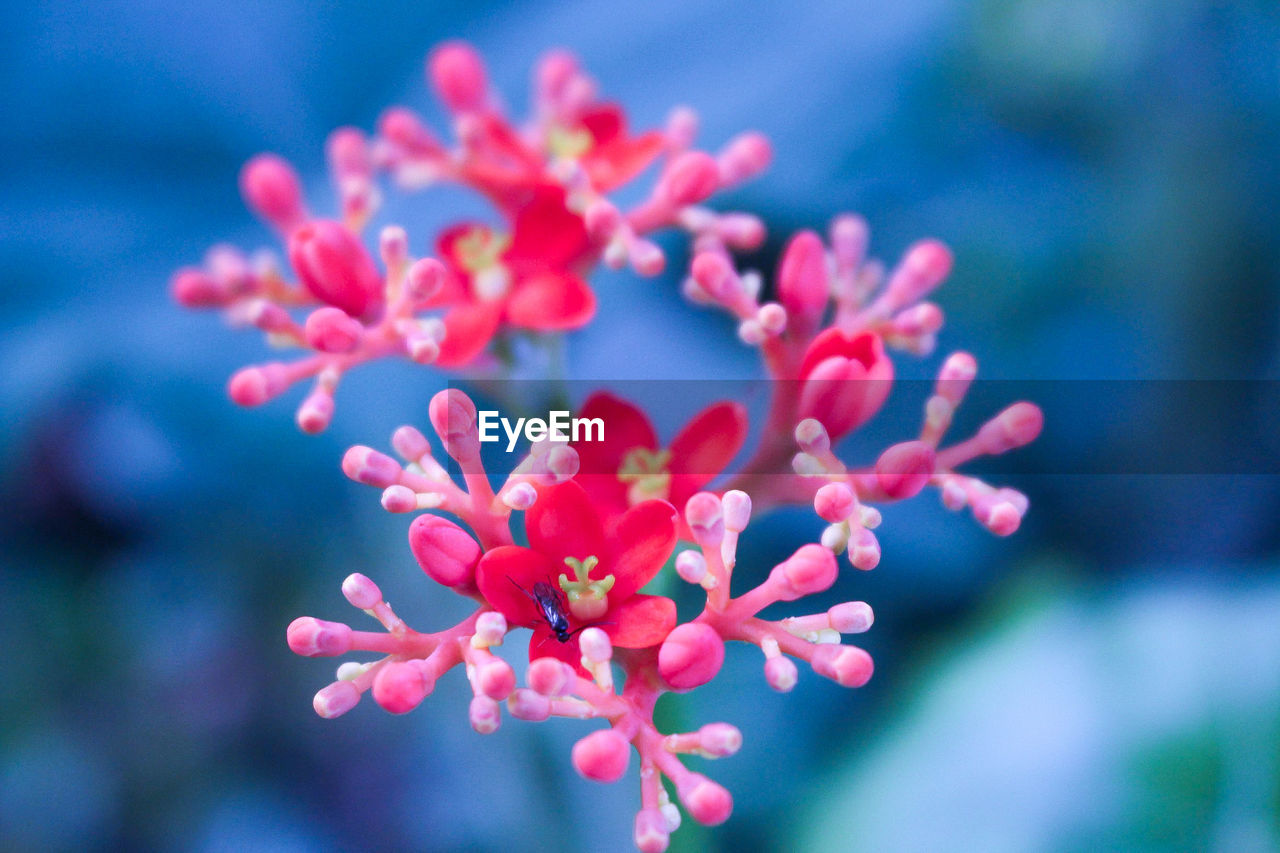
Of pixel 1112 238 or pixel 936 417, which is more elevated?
pixel 1112 238

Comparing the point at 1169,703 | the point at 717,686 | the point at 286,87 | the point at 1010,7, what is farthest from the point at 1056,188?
the point at 286,87

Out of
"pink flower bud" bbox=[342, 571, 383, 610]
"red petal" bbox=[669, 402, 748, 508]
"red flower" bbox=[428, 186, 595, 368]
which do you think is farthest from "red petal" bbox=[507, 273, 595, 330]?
"pink flower bud" bbox=[342, 571, 383, 610]

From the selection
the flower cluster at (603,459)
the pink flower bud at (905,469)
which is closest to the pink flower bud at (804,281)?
the flower cluster at (603,459)

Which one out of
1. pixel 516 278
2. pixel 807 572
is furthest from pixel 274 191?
pixel 807 572

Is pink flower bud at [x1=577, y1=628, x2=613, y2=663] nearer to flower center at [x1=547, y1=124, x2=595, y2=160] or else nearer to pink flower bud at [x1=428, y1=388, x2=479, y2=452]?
pink flower bud at [x1=428, y1=388, x2=479, y2=452]

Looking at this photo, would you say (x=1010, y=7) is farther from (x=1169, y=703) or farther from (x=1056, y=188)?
(x=1169, y=703)

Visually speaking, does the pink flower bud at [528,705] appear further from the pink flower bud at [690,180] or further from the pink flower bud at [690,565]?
the pink flower bud at [690,180]
